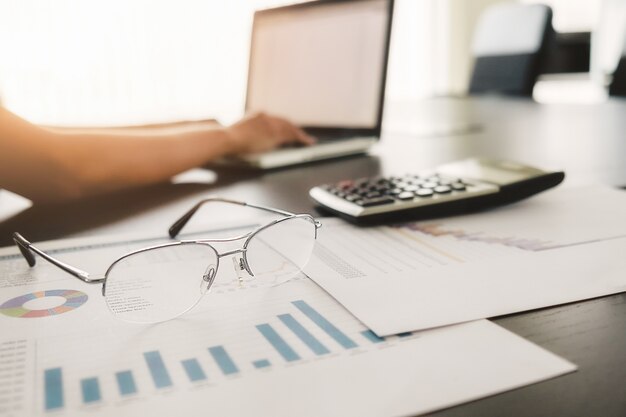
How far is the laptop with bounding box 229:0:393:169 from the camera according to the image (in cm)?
104

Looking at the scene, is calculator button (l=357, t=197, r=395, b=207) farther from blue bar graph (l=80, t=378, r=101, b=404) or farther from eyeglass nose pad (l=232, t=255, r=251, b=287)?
blue bar graph (l=80, t=378, r=101, b=404)

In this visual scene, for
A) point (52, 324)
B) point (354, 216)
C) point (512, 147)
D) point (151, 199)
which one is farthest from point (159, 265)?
point (512, 147)

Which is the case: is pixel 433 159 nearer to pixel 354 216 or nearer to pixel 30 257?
pixel 354 216

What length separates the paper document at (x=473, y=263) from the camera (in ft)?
1.29

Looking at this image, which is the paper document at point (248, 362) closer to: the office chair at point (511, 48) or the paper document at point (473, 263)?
the paper document at point (473, 263)

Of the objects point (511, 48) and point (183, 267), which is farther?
point (511, 48)

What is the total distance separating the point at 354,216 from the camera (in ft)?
1.95

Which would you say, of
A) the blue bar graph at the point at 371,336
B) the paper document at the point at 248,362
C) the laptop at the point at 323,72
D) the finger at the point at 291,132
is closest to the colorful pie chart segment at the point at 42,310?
the paper document at the point at 248,362

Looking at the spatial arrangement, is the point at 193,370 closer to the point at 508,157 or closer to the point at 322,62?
the point at 508,157

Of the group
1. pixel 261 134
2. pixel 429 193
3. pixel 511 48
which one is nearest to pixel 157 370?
pixel 429 193

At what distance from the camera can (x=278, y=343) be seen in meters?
0.35

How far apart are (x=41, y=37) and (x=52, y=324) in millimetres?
2931

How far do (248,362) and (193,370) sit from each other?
0.03 metres

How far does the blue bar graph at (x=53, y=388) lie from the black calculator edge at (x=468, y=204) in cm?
33
